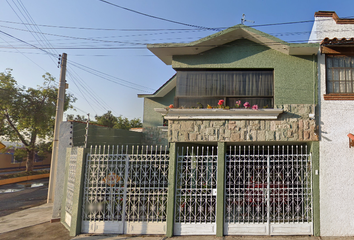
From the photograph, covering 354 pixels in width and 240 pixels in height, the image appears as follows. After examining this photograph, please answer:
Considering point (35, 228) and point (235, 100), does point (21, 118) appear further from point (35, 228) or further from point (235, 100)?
point (235, 100)

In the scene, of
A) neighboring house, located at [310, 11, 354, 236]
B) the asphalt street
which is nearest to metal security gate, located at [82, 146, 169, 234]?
neighboring house, located at [310, 11, 354, 236]

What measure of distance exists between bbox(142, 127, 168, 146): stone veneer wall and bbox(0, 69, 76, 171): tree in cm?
1371

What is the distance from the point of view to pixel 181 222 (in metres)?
6.96

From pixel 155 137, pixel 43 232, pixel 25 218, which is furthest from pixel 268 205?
pixel 25 218

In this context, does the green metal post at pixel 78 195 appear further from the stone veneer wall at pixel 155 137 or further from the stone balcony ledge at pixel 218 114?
the stone veneer wall at pixel 155 137

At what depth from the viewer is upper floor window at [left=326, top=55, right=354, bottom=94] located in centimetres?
731

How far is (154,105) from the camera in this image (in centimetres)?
1533

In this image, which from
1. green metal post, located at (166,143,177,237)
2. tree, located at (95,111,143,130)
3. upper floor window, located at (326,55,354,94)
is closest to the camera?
green metal post, located at (166,143,177,237)

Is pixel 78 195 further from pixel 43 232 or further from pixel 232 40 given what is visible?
pixel 232 40

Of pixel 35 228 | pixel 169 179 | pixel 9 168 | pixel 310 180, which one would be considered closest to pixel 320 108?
pixel 310 180

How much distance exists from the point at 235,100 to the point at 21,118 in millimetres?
21309

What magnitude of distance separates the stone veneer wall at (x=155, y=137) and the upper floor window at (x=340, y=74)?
819 cm

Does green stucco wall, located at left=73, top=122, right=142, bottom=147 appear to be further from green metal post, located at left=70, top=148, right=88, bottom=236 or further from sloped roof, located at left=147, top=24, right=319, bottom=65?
sloped roof, located at left=147, top=24, right=319, bottom=65

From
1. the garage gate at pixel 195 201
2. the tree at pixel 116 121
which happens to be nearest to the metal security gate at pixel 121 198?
the garage gate at pixel 195 201
